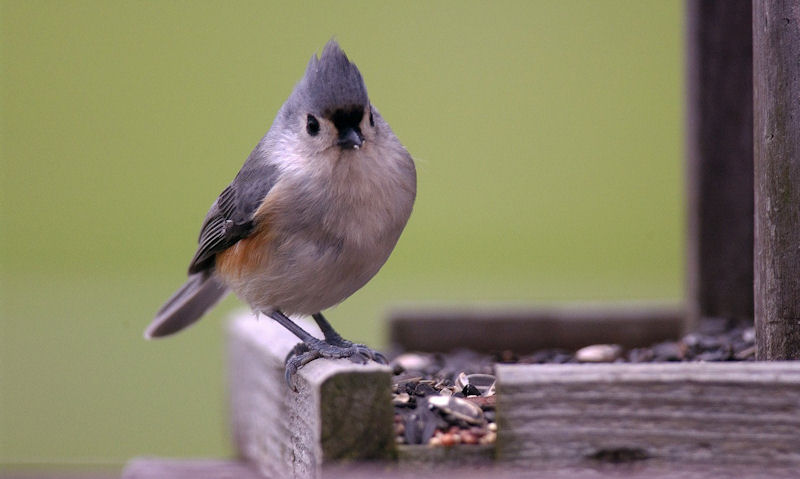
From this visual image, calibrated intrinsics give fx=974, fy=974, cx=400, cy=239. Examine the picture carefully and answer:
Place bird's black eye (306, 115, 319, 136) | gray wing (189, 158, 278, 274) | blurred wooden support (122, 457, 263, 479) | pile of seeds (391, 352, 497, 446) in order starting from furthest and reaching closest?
1. blurred wooden support (122, 457, 263, 479)
2. gray wing (189, 158, 278, 274)
3. bird's black eye (306, 115, 319, 136)
4. pile of seeds (391, 352, 497, 446)

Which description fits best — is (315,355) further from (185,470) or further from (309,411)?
(185,470)

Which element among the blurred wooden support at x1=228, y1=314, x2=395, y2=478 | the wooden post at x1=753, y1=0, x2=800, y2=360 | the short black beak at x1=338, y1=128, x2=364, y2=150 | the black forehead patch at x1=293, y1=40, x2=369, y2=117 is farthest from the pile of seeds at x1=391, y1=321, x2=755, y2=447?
the black forehead patch at x1=293, y1=40, x2=369, y2=117

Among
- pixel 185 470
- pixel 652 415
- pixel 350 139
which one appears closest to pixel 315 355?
pixel 350 139

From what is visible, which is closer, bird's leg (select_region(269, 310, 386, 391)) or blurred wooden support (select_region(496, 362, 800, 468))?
blurred wooden support (select_region(496, 362, 800, 468))

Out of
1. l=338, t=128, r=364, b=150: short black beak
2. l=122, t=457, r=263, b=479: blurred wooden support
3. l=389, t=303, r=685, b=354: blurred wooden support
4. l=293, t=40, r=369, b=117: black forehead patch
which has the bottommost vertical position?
l=122, t=457, r=263, b=479: blurred wooden support

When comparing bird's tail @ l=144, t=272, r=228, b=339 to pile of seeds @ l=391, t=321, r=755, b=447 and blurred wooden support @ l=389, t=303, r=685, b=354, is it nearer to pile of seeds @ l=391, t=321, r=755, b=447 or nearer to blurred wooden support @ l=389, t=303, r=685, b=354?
pile of seeds @ l=391, t=321, r=755, b=447

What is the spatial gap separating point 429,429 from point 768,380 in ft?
2.10

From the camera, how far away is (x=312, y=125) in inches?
98.3

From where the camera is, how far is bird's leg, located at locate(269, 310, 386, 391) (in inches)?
87.9

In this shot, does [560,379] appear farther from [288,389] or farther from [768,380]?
[288,389]

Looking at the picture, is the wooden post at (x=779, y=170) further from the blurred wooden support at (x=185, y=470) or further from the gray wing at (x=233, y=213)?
the blurred wooden support at (x=185, y=470)

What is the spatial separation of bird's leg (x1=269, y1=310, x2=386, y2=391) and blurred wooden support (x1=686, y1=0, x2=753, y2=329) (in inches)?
58.5

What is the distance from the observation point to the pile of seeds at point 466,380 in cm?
193

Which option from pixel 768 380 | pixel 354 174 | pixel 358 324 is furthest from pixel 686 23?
pixel 358 324
